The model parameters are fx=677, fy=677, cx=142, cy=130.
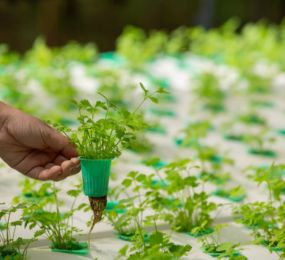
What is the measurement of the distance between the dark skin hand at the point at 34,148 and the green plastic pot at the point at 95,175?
0.06 m

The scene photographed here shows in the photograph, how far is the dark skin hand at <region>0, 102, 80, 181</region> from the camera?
2125 mm

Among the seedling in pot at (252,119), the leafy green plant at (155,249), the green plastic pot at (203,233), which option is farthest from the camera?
the seedling in pot at (252,119)

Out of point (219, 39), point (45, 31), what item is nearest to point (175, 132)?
point (219, 39)

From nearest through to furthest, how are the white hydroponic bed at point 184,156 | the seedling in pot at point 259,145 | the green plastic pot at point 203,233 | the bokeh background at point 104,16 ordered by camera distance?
the white hydroponic bed at point 184,156 < the green plastic pot at point 203,233 < the seedling in pot at point 259,145 < the bokeh background at point 104,16

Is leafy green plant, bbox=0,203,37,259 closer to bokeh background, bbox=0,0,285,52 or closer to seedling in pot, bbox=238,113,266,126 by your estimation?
seedling in pot, bbox=238,113,266,126

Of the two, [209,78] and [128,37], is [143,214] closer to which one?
[209,78]

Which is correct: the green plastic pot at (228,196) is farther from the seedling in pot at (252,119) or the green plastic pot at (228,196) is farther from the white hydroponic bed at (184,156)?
the seedling in pot at (252,119)

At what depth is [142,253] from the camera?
2.06 metres

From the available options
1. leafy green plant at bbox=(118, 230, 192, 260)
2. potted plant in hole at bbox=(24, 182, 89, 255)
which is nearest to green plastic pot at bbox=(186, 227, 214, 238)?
leafy green plant at bbox=(118, 230, 192, 260)

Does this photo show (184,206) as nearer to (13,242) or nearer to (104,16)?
(13,242)

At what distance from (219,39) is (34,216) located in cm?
403

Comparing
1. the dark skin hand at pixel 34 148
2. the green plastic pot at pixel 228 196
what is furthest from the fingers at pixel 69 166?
the green plastic pot at pixel 228 196

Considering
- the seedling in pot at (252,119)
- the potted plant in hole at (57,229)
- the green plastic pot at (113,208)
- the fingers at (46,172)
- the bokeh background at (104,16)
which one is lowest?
the potted plant in hole at (57,229)

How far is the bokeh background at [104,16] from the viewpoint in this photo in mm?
6273
